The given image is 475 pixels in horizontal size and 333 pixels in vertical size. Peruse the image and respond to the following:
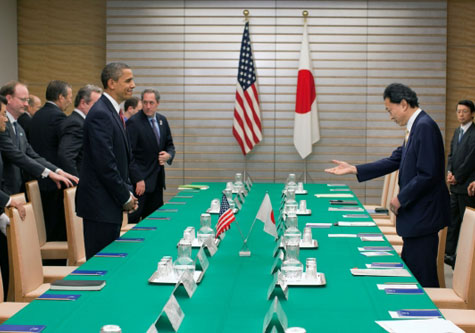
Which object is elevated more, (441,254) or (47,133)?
(47,133)

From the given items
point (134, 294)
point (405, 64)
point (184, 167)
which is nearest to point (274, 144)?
point (184, 167)

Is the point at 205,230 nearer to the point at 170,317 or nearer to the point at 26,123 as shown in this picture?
the point at 170,317

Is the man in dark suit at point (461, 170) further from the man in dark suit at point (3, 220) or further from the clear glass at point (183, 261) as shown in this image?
the clear glass at point (183, 261)

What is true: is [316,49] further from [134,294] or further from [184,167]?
[134,294]

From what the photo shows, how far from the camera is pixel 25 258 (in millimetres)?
3834

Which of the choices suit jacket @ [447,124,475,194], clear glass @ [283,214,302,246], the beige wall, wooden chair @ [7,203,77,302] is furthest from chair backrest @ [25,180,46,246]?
the beige wall

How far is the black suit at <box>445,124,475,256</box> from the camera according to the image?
712 cm

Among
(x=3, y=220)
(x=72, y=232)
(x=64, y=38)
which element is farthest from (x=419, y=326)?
(x=64, y=38)

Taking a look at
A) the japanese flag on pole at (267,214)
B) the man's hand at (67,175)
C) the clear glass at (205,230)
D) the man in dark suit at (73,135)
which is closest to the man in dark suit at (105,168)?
the clear glass at (205,230)

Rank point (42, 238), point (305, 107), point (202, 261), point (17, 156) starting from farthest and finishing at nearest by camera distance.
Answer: point (305, 107) → point (17, 156) → point (42, 238) → point (202, 261)

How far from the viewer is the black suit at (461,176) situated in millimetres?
7125

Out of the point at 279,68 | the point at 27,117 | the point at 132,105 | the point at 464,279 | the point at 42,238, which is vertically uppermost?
the point at 279,68

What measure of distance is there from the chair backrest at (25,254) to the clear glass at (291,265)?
5.44 feet

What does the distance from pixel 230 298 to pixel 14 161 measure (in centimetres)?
346
